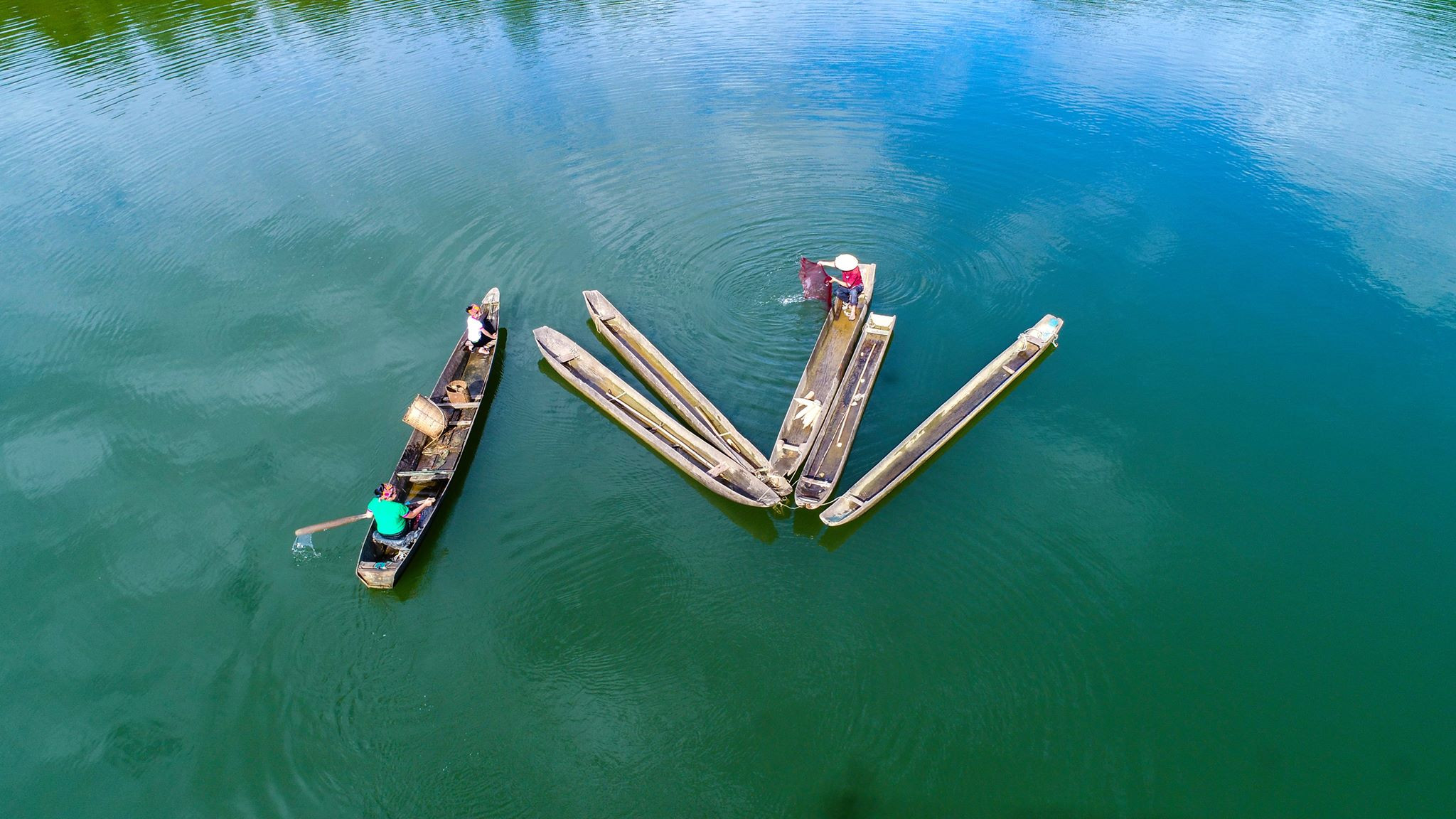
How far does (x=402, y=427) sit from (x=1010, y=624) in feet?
38.5

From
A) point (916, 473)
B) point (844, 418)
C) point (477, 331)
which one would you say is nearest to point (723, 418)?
point (844, 418)

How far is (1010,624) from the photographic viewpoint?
33.5ft

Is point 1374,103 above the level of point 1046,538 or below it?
above

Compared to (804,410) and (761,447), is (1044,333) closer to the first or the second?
(804,410)

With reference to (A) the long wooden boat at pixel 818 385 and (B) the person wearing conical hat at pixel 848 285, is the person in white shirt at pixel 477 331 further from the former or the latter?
(B) the person wearing conical hat at pixel 848 285

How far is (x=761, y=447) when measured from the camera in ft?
42.1

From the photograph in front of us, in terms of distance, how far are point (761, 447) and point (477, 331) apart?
6.93 meters

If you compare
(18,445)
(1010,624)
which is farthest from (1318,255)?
(18,445)

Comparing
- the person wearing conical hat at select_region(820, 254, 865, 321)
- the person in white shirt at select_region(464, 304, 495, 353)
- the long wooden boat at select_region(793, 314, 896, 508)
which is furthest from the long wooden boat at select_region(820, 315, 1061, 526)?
the person in white shirt at select_region(464, 304, 495, 353)

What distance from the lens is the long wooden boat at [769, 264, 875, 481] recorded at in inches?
475

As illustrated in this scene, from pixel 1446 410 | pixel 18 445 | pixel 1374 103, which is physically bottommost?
pixel 18 445

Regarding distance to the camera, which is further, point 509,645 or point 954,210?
point 954,210

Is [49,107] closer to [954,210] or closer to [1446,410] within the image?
[954,210]

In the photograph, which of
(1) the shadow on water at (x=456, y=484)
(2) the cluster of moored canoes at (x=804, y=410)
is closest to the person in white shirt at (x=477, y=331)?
(1) the shadow on water at (x=456, y=484)
